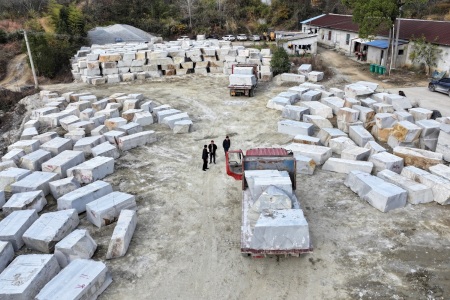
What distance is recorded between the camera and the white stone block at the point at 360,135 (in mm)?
14164

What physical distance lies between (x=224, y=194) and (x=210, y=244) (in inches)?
99.6

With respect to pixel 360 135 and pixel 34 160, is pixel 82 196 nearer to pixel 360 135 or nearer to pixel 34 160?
pixel 34 160

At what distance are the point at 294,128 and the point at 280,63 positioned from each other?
10.9 metres

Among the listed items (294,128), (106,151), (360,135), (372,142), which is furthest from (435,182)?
(106,151)

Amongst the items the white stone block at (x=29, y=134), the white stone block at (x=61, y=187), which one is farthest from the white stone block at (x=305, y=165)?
the white stone block at (x=29, y=134)

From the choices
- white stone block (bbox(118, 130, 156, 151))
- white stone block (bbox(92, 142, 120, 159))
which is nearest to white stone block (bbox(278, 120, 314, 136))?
white stone block (bbox(118, 130, 156, 151))

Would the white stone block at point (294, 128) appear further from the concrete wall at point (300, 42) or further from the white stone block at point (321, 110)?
the concrete wall at point (300, 42)

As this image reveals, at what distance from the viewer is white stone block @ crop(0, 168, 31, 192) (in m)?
11.8

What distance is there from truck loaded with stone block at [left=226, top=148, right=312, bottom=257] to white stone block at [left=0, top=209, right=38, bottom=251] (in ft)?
18.2

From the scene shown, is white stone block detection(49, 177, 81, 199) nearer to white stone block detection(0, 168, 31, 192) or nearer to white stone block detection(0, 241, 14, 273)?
white stone block detection(0, 168, 31, 192)

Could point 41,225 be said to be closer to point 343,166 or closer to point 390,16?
point 343,166

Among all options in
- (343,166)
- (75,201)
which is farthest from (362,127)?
(75,201)

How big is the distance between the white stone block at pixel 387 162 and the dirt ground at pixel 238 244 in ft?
4.51

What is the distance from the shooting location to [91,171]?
472 inches
